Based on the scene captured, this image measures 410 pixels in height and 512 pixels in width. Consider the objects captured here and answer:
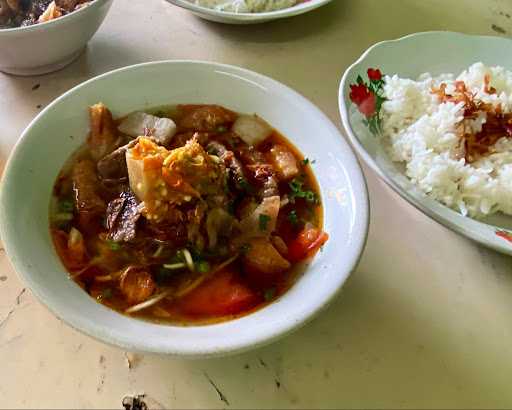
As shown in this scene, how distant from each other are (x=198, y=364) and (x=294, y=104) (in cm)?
62

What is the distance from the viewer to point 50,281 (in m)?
0.93

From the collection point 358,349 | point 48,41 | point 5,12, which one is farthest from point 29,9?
point 358,349

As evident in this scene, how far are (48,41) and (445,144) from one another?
1056mm

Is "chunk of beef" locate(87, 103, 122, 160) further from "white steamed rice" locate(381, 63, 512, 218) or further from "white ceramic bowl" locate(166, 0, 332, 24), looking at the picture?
"white steamed rice" locate(381, 63, 512, 218)

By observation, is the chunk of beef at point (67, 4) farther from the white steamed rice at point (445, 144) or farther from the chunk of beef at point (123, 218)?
the white steamed rice at point (445, 144)

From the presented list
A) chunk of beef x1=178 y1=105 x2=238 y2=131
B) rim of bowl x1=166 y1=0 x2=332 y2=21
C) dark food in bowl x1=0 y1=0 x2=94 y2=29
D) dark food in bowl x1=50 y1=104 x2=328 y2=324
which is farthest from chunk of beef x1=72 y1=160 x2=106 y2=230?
rim of bowl x1=166 y1=0 x2=332 y2=21

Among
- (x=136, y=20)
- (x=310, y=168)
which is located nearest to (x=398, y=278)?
(x=310, y=168)

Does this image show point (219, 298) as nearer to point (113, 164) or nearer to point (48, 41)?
point (113, 164)

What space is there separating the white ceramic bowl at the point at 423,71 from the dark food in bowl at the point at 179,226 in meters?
0.19

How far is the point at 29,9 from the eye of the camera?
1524 millimetres

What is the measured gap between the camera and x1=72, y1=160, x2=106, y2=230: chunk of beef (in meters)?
1.14

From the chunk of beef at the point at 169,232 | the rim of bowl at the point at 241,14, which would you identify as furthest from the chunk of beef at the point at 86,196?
the rim of bowl at the point at 241,14

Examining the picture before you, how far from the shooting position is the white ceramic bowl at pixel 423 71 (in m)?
1.17

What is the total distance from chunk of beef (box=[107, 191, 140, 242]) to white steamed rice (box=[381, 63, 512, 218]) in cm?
67
